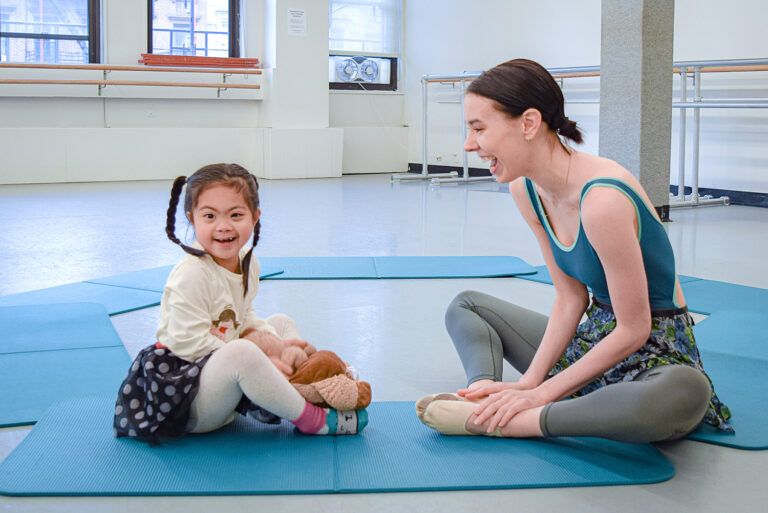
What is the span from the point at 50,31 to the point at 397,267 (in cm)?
507

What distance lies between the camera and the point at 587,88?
259 inches

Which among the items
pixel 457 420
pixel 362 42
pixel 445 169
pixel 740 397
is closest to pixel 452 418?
pixel 457 420

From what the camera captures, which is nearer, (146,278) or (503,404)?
(503,404)

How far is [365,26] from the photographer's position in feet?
27.6

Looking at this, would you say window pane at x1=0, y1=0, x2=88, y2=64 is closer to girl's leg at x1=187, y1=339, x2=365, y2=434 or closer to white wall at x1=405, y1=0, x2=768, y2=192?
white wall at x1=405, y1=0, x2=768, y2=192

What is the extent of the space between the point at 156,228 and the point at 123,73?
3.18m

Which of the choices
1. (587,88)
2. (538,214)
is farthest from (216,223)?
(587,88)

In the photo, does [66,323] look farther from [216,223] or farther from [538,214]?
[538,214]

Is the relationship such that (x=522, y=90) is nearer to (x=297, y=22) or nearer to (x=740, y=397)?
(x=740, y=397)

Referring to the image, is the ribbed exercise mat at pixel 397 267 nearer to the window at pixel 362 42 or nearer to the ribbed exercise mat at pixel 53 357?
the ribbed exercise mat at pixel 53 357

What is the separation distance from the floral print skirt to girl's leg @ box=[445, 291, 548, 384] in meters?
0.20

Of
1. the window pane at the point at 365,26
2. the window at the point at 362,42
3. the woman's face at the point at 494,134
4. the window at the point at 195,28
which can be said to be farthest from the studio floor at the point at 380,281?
the window pane at the point at 365,26

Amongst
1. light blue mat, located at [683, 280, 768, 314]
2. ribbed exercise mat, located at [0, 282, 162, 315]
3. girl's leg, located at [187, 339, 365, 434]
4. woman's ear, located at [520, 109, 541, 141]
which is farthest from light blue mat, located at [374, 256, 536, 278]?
woman's ear, located at [520, 109, 541, 141]

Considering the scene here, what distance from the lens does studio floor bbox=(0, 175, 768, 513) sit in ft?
4.37
